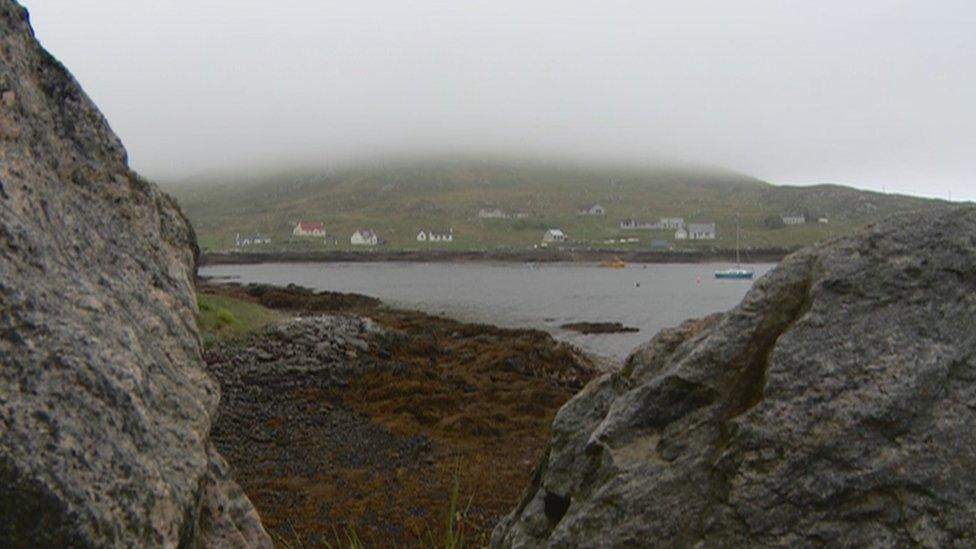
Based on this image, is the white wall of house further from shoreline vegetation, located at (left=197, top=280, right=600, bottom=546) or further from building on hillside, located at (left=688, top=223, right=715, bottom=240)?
shoreline vegetation, located at (left=197, top=280, right=600, bottom=546)

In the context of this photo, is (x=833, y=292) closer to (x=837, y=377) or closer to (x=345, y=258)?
(x=837, y=377)

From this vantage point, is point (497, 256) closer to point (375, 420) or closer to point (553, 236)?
point (553, 236)

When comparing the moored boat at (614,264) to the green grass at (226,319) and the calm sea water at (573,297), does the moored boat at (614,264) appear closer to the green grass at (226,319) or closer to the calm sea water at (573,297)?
the calm sea water at (573,297)

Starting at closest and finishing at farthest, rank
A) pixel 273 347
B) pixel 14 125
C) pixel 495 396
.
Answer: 1. pixel 14 125
2. pixel 495 396
3. pixel 273 347

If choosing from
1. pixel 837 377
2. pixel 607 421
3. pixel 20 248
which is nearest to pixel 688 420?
pixel 607 421

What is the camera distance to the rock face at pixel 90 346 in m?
3.05

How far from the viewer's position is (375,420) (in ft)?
60.3

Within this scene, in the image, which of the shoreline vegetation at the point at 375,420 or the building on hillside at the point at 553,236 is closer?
the shoreline vegetation at the point at 375,420

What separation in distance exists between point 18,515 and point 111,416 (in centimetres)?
56

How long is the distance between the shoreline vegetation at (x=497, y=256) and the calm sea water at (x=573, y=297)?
2612 centimetres

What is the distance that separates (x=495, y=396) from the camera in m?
21.8

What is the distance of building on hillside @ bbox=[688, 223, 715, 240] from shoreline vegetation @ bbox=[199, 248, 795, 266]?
24376 millimetres

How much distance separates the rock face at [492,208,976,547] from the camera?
142 inches

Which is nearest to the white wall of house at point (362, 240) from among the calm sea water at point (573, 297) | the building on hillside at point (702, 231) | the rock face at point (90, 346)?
the calm sea water at point (573, 297)
